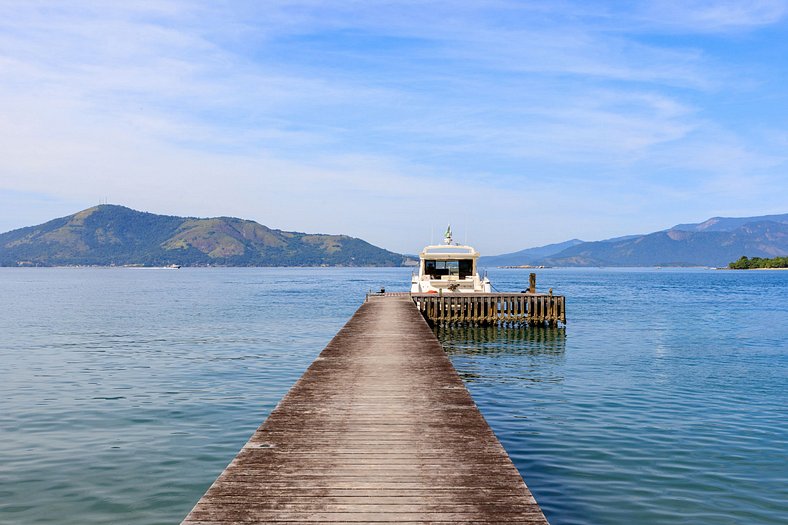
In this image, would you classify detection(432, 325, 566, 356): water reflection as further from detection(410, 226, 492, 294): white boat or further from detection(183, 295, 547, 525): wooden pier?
detection(183, 295, 547, 525): wooden pier

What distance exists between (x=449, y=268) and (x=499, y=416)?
94.3 ft

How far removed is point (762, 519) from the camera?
34.1 ft

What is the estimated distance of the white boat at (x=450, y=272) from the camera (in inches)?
1724

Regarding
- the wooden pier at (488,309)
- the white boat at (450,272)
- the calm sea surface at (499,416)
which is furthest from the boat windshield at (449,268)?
the calm sea surface at (499,416)

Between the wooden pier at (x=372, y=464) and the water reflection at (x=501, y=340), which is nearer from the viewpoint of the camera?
the wooden pier at (x=372, y=464)

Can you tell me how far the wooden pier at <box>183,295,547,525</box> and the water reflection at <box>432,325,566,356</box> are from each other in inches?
623

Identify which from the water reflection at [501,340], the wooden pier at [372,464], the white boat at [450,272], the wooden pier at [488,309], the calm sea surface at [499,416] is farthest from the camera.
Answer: the white boat at [450,272]

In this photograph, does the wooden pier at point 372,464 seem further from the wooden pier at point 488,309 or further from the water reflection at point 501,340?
the wooden pier at point 488,309

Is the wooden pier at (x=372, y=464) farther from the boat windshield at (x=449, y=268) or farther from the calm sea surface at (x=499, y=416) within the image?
the boat windshield at (x=449, y=268)

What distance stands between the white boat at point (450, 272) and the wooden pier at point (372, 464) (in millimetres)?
28774

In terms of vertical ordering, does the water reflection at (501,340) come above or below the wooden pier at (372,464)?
below

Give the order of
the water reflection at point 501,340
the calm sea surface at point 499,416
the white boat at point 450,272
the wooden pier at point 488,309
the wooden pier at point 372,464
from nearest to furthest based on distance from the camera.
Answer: the wooden pier at point 372,464 → the calm sea surface at point 499,416 → the water reflection at point 501,340 → the wooden pier at point 488,309 → the white boat at point 450,272

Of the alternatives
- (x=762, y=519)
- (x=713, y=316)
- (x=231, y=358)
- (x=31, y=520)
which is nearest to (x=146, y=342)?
(x=231, y=358)

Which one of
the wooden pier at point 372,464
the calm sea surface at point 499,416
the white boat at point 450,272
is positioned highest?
the white boat at point 450,272
